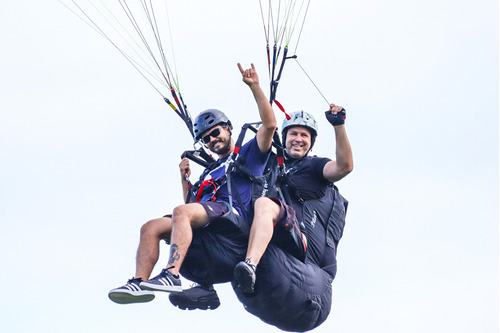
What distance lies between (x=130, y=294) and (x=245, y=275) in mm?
1138

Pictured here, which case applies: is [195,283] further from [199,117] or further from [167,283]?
[199,117]

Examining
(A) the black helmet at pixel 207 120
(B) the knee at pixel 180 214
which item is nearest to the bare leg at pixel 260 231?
(B) the knee at pixel 180 214

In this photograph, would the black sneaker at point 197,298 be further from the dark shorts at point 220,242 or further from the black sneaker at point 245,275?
the black sneaker at point 245,275

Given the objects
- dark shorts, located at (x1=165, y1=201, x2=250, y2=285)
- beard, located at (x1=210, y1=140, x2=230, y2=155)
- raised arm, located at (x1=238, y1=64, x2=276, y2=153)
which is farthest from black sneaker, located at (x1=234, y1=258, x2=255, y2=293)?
beard, located at (x1=210, y1=140, x2=230, y2=155)

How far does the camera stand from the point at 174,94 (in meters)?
11.3

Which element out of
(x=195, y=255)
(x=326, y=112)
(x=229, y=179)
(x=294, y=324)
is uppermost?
(x=326, y=112)

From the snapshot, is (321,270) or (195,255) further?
(321,270)

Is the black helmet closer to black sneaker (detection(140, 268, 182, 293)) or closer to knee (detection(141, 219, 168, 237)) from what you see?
knee (detection(141, 219, 168, 237))

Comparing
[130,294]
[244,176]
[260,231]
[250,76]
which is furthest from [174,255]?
[250,76]

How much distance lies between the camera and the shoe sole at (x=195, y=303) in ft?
33.5

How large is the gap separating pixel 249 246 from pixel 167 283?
931 mm

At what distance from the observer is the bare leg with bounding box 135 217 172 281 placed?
9.69 meters

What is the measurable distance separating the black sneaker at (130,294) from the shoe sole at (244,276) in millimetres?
854

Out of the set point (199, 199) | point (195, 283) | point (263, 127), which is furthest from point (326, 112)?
point (195, 283)
